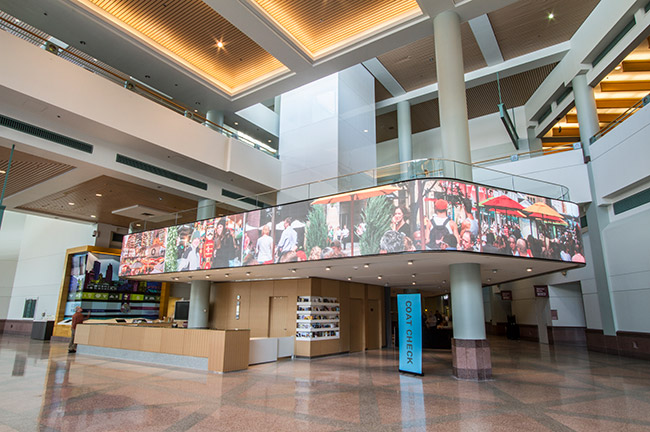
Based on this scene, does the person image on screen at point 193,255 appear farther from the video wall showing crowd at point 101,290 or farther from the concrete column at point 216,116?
the video wall showing crowd at point 101,290

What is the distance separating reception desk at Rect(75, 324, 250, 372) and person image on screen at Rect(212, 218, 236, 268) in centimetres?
207

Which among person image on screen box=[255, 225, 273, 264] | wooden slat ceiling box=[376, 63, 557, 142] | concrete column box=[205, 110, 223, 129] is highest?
wooden slat ceiling box=[376, 63, 557, 142]

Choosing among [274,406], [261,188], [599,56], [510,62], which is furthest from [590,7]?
[274,406]

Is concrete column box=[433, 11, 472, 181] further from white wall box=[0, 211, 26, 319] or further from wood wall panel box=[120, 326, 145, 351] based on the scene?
white wall box=[0, 211, 26, 319]

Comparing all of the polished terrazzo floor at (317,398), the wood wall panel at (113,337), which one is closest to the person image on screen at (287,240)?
the polished terrazzo floor at (317,398)

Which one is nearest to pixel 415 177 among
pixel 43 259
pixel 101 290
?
pixel 101 290

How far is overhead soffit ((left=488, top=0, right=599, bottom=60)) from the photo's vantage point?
42.7ft

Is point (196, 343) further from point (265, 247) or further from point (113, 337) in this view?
point (113, 337)

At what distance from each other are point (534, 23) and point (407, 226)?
36.4ft

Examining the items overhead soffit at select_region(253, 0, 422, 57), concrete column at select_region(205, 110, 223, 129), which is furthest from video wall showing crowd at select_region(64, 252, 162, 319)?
overhead soffit at select_region(253, 0, 422, 57)

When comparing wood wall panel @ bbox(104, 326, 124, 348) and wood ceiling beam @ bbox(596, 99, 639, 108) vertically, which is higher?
wood ceiling beam @ bbox(596, 99, 639, 108)

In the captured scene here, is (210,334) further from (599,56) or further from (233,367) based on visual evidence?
(599,56)

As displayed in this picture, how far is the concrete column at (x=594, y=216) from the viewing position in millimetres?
13062

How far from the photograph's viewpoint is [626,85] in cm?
1568
